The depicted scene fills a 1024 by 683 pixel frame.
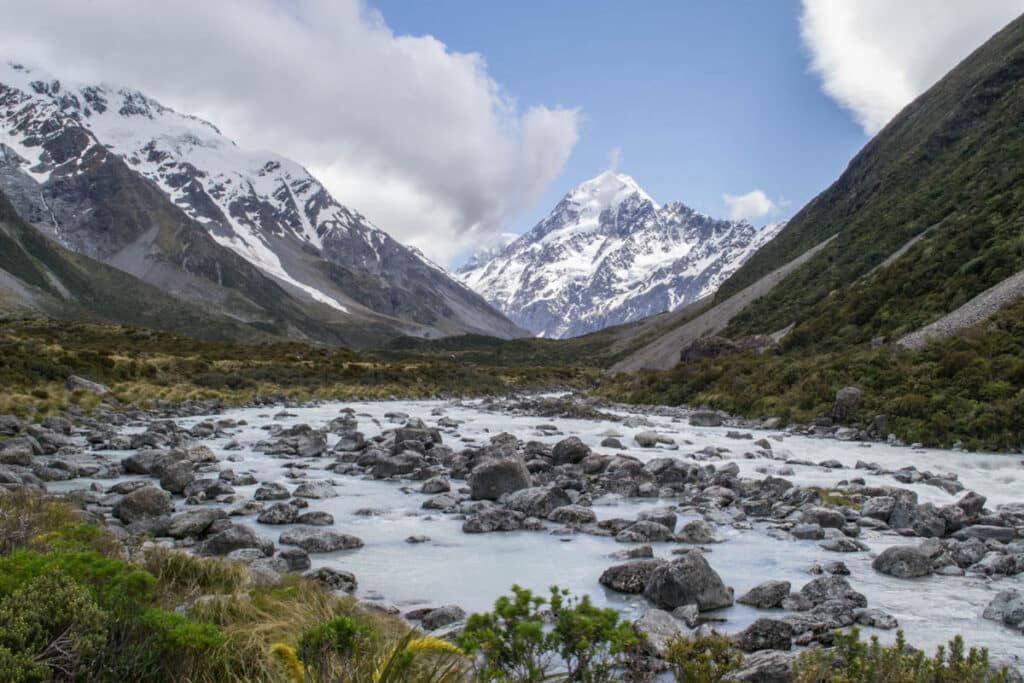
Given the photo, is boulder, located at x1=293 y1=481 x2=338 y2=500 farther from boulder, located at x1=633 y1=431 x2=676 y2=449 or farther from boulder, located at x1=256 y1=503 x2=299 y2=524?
boulder, located at x1=633 y1=431 x2=676 y2=449

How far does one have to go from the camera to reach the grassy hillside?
104 feet

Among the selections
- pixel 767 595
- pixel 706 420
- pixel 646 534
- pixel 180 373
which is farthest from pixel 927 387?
pixel 180 373

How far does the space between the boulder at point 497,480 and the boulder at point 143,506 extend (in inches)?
234

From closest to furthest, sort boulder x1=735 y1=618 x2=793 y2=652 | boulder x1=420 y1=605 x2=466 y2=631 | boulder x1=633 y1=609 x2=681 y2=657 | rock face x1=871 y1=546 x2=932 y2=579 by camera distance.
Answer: boulder x1=633 y1=609 x2=681 y2=657 → boulder x1=735 y1=618 x2=793 y2=652 → boulder x1=420 y1=605 x2=466 y2=631 → rock face x1=871 y1=546 x2=932 y2=579

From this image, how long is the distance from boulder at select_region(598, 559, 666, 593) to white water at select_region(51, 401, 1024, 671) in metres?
0.19

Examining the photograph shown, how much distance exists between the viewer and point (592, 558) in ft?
30.8

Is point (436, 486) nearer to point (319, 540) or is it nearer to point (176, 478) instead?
point (319, 540)

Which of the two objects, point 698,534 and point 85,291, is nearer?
point 698,534

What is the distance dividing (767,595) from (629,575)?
166 centimetres

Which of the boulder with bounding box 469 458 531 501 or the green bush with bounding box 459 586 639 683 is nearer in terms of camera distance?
the green bush with bounding box 459 586 639 683

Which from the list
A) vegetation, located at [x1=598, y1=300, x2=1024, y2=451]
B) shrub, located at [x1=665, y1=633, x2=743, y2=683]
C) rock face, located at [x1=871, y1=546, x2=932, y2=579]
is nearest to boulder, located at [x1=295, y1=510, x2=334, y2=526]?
shrub, located at [x1=665, y1=633, x2=743, y2=683]

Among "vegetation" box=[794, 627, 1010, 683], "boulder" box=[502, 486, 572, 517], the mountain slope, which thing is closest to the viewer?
"vegetation" box=[794, 627, 1010, 683]

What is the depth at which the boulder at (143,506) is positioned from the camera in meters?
10.5

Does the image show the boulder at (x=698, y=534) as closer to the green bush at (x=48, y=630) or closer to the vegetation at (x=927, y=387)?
the green bush at (x=48, y=630)
